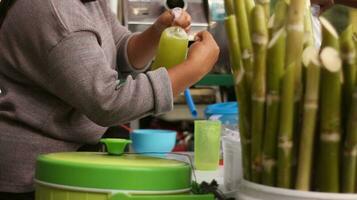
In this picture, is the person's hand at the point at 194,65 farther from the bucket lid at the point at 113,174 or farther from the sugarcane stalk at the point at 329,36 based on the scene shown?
the sugarcane stalk at the point at 329,36

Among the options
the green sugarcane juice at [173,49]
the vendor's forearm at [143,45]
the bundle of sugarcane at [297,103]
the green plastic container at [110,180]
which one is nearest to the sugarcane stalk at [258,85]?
the bundle of sugarcane at [297,103]

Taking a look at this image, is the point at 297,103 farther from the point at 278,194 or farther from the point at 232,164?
the point at 232,164

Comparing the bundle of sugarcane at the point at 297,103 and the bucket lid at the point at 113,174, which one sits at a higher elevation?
the bundle of sugarcane at the point at 297,103

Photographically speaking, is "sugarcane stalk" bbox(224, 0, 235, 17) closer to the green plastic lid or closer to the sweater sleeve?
the green plastic lid

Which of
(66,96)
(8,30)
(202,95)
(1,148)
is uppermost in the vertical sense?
(8,30)

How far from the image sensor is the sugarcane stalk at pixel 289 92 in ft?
1.39

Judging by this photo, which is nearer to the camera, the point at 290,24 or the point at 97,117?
the point at 290,24

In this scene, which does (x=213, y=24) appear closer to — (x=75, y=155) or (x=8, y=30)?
(x=8, y=30)

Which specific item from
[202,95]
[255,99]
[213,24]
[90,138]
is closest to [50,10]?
[90,138]

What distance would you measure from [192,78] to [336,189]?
0.45 m

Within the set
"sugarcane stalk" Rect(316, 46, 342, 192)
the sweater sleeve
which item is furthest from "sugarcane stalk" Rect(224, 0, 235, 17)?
the sweater sleeve

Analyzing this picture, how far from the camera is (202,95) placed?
2365 millimetres

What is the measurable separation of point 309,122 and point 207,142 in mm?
680

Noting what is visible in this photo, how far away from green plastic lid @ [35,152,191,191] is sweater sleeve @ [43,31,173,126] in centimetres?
23
